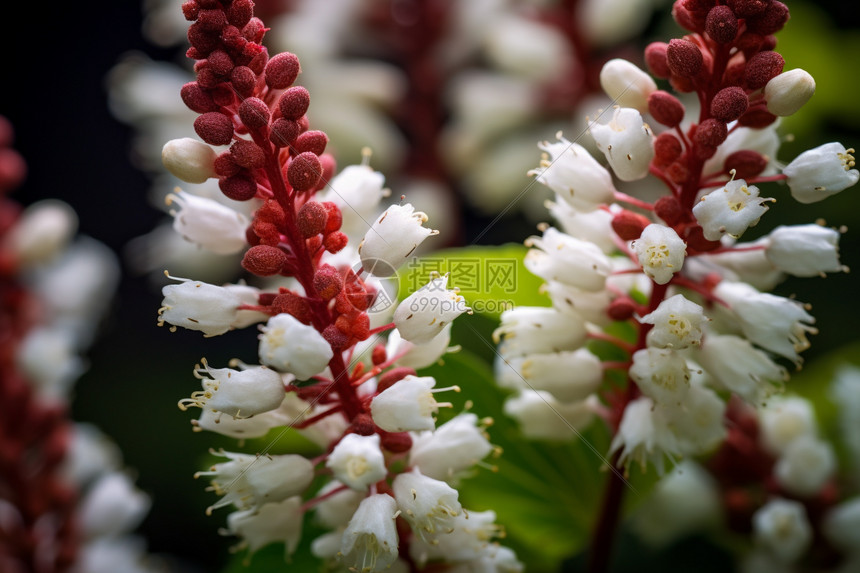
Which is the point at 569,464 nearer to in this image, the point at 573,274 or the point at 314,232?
the point at 573,274

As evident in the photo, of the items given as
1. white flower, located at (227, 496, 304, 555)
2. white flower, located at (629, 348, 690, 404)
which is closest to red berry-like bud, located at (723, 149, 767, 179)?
white flower, located at (629, 348, 690, 404)

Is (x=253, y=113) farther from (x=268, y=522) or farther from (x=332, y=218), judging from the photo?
(x=268, y=522)

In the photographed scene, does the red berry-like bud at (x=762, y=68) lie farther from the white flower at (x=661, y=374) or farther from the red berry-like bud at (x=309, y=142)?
the red berry-like bud at (x=309, y=142)

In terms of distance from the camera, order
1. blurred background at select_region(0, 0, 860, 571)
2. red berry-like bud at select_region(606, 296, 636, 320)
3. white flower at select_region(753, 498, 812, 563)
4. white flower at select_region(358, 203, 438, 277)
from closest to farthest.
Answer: white flower at select_region(358, 203, 438, 277) → red berry-like bud at select_region(606, 296, 636, 320) → white flower at select_region(753, 498, 812, 563) → blurred background at select_region(0, 0, 860, 571)

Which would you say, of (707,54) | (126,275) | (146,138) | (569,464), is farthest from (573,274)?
(126,275)

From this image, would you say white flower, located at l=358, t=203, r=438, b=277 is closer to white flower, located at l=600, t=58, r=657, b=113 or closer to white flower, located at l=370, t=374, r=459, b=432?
white flower, located at l=370, t=374, r=459, b=432

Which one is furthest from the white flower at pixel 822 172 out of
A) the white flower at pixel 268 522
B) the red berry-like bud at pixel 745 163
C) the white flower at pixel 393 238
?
the white flower at pixel 268 522
